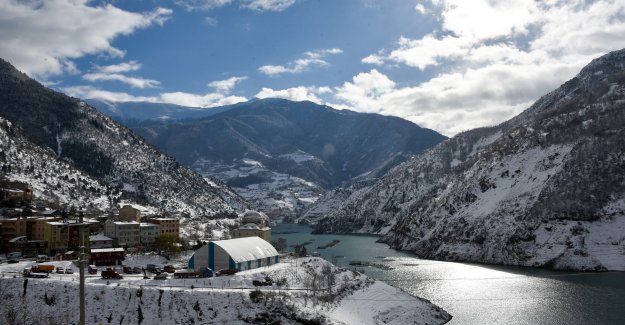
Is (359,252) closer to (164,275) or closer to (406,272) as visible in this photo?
(406,272)

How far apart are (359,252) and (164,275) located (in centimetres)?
12641

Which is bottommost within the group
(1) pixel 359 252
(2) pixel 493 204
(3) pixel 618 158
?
(1) pixel 359 252

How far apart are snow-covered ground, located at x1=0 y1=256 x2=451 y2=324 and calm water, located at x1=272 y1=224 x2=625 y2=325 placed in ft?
34.6

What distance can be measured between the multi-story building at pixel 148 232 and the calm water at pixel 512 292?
54897mm

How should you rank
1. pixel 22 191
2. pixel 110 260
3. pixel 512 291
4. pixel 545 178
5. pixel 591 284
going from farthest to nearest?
pixel 545 178 → pixel 22 191 → pixel 591 284 → pixel 512 291 → pixel 110 260

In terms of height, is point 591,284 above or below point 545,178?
below

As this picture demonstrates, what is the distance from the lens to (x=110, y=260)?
91.4 meters

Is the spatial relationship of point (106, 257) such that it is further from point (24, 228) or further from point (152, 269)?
point (24, 228)

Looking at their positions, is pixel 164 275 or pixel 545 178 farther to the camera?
pixel 545 178

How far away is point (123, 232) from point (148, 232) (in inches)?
330

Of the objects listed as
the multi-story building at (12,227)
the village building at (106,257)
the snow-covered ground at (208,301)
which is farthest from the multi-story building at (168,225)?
the snow-covered ground at (208,301)

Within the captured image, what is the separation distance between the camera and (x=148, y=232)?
132750mm

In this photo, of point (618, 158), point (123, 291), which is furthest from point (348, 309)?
point (618, 158)

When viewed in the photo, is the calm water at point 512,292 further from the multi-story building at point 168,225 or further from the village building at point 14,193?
the village building at point 14,193
